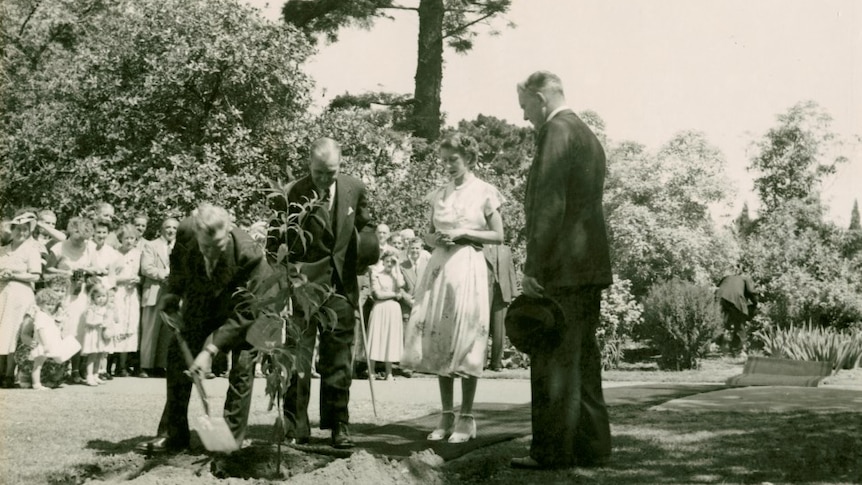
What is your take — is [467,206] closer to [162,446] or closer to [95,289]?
[162,446]

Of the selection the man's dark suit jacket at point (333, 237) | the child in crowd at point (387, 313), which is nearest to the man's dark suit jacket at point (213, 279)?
the man's dark suit jacket at point (333, 237)

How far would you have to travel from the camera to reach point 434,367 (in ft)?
22.9

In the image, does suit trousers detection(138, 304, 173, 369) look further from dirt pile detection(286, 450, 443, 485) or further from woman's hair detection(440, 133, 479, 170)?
dirt pile detection(286, 450, 443, 485)

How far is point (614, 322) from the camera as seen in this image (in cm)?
1659

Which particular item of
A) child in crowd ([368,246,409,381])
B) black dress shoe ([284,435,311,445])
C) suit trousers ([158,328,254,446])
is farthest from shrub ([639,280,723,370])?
suit trousers ([158,328,254,446])

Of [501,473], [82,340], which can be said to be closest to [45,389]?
[82,340]

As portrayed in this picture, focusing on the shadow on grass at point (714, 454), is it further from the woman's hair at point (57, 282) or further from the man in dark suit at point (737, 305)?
the man in dark suit at point (737, 305)

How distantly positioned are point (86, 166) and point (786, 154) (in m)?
24.4

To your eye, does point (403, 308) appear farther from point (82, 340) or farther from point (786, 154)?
point (786, 154)

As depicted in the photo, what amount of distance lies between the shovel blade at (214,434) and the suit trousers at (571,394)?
1.77 meters

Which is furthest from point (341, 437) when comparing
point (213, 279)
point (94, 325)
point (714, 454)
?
point (94, 325)

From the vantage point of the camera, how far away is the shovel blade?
5.12 m

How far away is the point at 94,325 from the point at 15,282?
3.40 feet

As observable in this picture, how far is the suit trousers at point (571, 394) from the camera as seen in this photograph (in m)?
5.67
